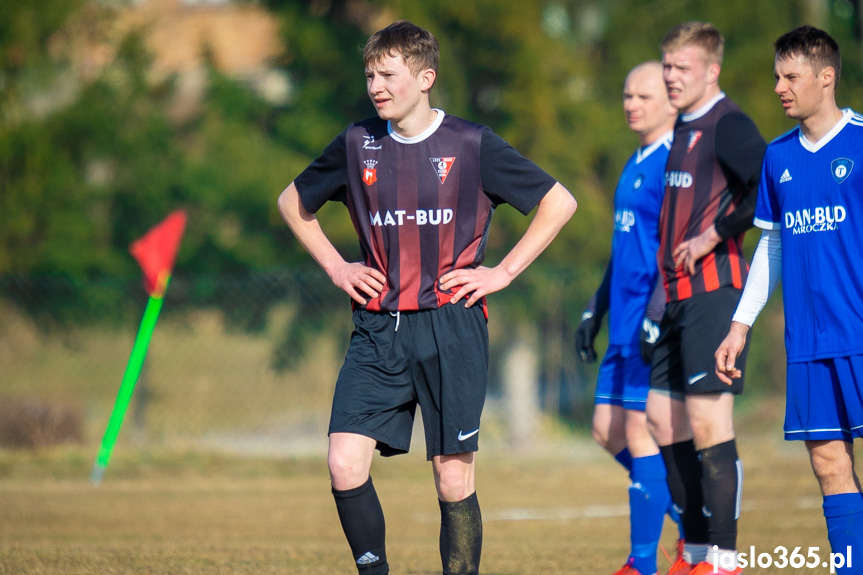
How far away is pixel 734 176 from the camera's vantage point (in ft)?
16.7

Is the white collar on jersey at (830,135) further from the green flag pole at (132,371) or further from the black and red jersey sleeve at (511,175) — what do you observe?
the green flag pole at (132,371)

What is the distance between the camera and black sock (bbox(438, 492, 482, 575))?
13.1ft

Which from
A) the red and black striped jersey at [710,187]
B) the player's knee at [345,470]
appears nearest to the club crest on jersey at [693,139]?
the red and black striped jersey at [710,187]

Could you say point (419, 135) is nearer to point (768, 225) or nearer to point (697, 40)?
point (768, 225)

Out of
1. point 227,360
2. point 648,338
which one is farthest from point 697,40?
point 227,360

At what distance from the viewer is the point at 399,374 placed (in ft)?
13.1

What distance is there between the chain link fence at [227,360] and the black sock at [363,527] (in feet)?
27.4

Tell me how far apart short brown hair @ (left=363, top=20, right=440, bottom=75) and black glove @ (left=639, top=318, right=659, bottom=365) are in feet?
6.55

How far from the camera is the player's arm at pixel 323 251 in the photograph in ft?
13.4

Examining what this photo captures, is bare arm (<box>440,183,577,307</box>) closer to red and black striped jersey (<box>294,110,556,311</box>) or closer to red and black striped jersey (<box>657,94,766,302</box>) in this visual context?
red and black striped jersey (<box>294,110,556,311</box>)

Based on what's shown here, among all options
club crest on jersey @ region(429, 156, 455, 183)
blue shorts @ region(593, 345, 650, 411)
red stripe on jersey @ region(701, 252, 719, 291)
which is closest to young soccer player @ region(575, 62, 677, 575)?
blue shorts @ region(593, 345, 650, 411)

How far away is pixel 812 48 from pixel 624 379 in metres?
2.19

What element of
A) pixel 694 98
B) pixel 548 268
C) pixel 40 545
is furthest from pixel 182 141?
pixel 694 98

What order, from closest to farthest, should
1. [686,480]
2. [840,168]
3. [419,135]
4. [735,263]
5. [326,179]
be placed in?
[840,168], [419,135], [326,179], [735,263], [686,480]
